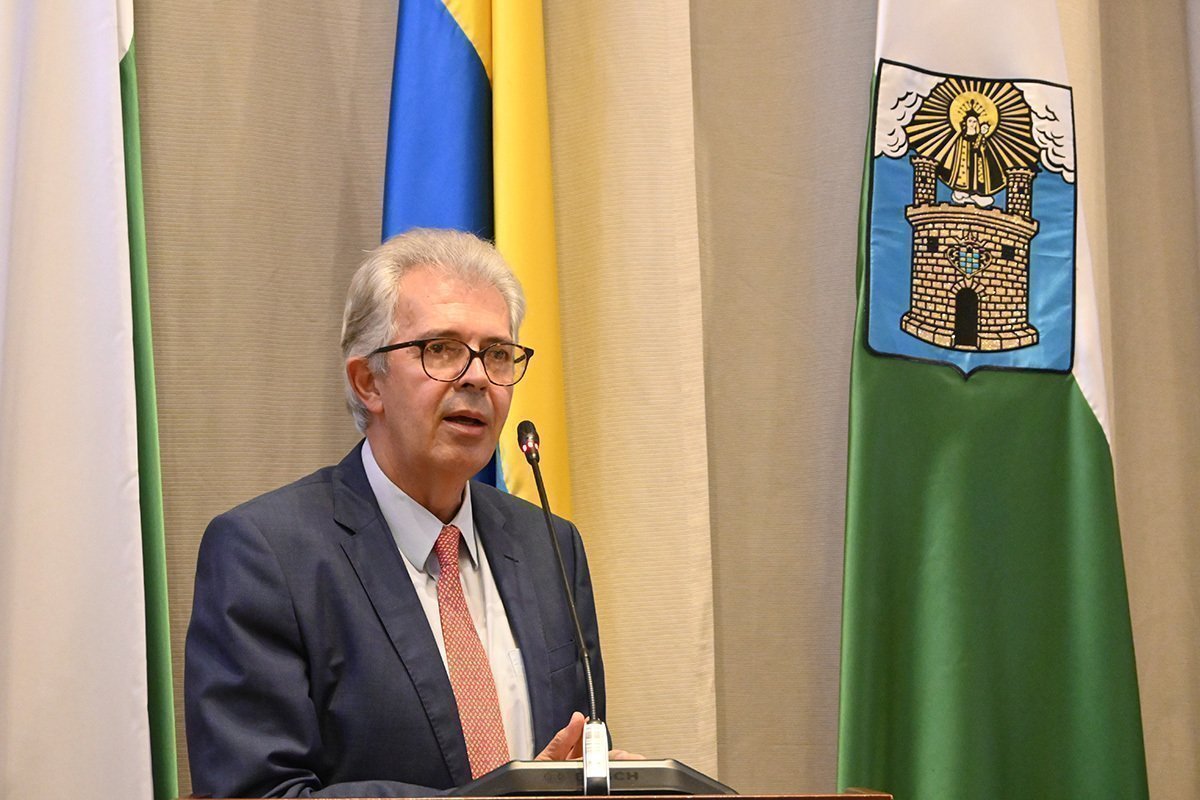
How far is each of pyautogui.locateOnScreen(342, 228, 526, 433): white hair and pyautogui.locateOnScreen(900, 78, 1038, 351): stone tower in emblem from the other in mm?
1111

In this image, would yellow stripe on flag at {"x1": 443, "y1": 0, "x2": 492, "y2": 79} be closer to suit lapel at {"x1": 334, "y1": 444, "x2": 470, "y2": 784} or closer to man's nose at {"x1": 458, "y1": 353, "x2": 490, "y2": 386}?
man's nose at {"x1": 458, "y1": 353, "x2": 490, "y2": 386}

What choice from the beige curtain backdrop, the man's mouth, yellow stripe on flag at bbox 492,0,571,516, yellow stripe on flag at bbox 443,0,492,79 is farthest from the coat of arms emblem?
the man's mouth

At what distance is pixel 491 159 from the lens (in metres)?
2.84

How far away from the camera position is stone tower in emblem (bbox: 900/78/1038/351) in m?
2.97

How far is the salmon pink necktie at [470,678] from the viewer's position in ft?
6.61

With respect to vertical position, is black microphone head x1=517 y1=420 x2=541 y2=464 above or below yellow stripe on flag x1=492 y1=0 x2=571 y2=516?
below

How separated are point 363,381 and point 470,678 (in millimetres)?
521

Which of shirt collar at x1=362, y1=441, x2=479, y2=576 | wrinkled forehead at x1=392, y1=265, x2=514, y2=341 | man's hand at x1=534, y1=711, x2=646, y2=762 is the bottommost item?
man's hand at x1=534, y1=711, x2=646, y2=762

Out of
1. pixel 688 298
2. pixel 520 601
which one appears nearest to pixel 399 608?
pixel 520 601

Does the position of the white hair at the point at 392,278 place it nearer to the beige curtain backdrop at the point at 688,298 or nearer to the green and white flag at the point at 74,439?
the green and white flag at the point at 74,439

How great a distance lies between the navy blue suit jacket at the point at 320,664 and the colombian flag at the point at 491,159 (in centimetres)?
68

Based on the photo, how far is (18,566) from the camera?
2.34 metres

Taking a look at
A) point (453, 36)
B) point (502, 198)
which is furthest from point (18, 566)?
point (453, 36)

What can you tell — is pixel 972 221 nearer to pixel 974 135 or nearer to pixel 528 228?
pixel 974 135
